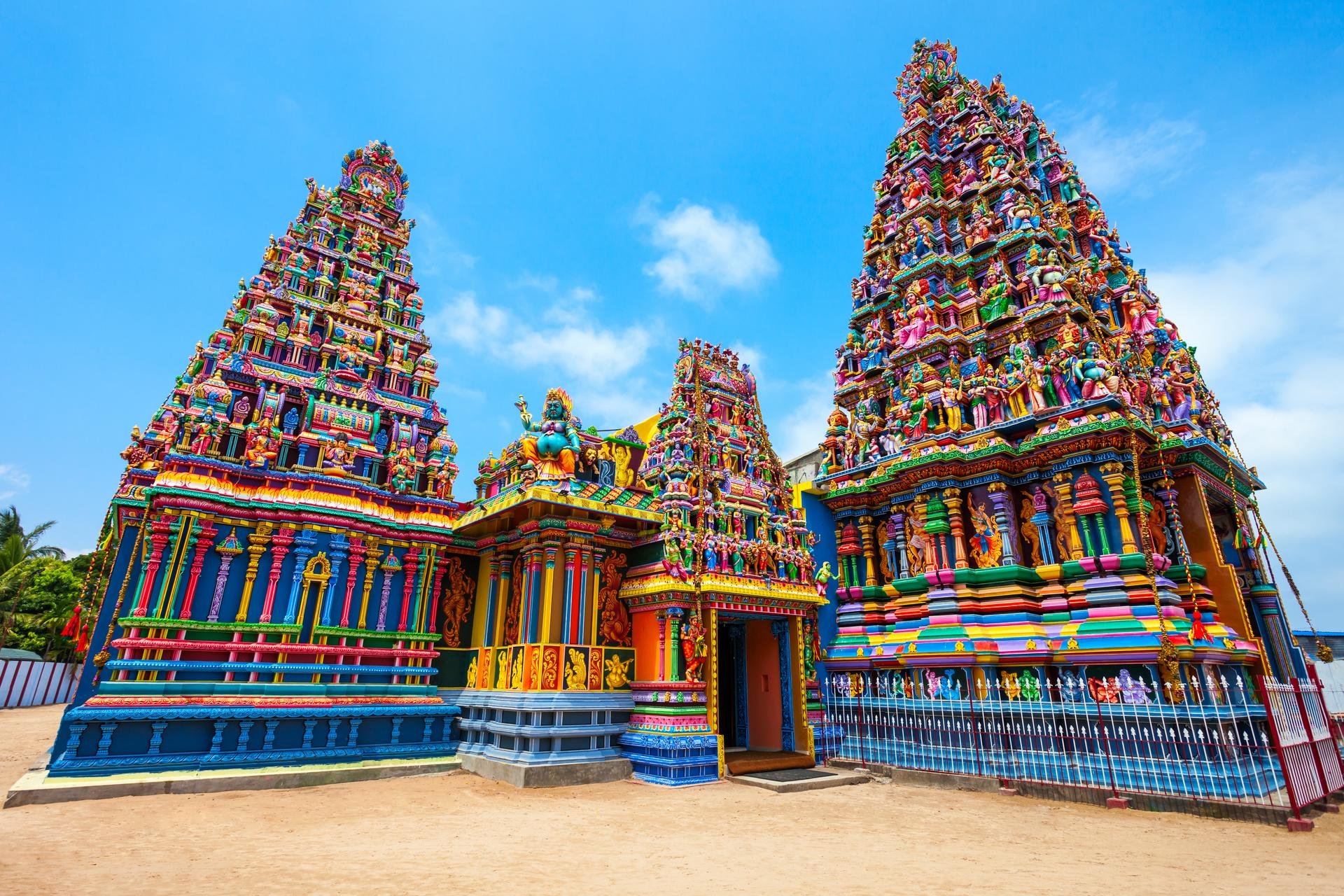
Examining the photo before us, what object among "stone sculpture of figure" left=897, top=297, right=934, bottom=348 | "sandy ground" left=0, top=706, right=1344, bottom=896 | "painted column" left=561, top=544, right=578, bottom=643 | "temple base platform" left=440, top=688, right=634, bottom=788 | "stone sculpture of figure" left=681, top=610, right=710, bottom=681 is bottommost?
"sandy ground" left=0, top=706, right=1344, bottom=896

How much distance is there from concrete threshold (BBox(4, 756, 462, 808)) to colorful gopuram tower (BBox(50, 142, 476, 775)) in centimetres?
27

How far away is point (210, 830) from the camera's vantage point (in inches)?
327

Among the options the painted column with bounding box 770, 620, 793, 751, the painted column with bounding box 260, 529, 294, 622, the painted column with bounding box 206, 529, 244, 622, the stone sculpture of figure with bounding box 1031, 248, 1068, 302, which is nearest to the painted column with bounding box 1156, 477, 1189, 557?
the stone sculpture of figure with bounding box 1031, 248, 1068, 302

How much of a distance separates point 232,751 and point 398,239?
13.8 metres

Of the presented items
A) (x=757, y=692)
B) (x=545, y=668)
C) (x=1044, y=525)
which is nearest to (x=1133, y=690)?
(x=1044, y=525)

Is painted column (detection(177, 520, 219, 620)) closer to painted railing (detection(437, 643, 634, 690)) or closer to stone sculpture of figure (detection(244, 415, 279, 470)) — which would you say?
stone sculpture of figure (detection(244, 415, 279, 470))

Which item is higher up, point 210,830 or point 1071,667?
point 1071,667

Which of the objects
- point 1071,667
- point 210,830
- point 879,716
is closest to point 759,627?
point 879,716

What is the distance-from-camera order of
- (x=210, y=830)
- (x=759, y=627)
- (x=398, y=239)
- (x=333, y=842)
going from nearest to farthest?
(x=333, y=842)
(x=210, y=830)
(x=759, y=627)
(x=398, y=239)

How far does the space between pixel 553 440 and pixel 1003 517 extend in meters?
9.98

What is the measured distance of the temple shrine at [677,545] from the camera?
12.2 metres

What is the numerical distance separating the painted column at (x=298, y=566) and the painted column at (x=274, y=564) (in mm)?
172

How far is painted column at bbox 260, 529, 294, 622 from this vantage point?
13016 millimetres

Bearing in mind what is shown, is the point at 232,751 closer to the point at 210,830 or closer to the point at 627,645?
the point at 210,830
